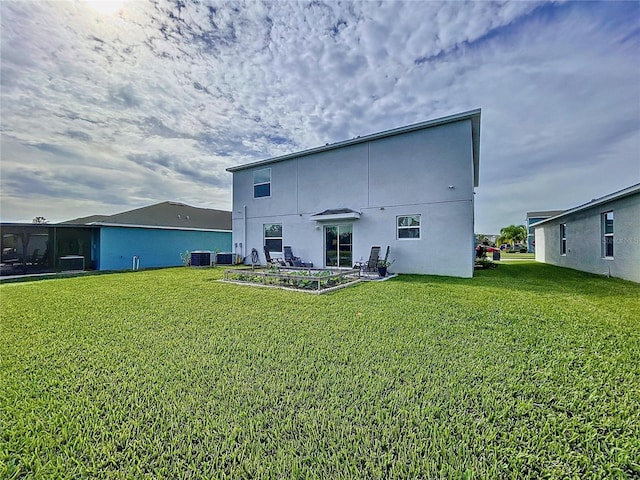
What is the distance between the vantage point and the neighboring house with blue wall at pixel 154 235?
16609 mm

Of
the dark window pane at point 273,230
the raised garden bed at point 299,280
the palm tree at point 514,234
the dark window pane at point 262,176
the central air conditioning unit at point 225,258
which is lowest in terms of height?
the raised garden bed at point 299,280

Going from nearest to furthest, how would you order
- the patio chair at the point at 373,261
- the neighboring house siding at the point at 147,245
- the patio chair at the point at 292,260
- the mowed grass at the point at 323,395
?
the mowed grass at the point at 323,395 → the patio chair at the point at 373,261 → the patio chair at the point at 292,260 → the neighboring house siding at the point at 147,245

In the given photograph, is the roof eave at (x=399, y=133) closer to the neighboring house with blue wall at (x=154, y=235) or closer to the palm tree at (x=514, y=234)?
the neighboring house with blue wall at (x=154, y=235)

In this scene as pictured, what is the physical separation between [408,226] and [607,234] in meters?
8.22

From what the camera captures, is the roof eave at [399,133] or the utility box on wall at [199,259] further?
the utility box on wall at [199,259]

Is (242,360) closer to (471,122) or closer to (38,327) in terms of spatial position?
(38,327)

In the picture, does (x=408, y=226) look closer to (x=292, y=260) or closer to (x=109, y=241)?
(x=292, y=260)

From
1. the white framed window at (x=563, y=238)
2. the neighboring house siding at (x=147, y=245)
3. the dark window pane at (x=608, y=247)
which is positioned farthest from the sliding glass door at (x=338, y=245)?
the white framed window at (x=563, y=238)

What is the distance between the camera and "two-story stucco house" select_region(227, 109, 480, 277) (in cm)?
1109

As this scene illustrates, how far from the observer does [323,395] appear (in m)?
2.81

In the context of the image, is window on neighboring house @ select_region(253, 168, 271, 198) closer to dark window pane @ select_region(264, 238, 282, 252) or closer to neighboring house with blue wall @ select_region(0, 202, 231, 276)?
dark window pane @ select_region(264, 238, 282, 252)

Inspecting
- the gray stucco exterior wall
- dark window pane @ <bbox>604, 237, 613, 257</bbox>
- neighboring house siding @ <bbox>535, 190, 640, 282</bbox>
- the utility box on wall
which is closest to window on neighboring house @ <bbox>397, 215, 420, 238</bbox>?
the gray stucco exterior wall

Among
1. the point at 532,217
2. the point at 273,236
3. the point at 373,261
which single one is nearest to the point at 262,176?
the point at 273,236

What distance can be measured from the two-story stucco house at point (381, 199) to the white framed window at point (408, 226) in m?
0.04
